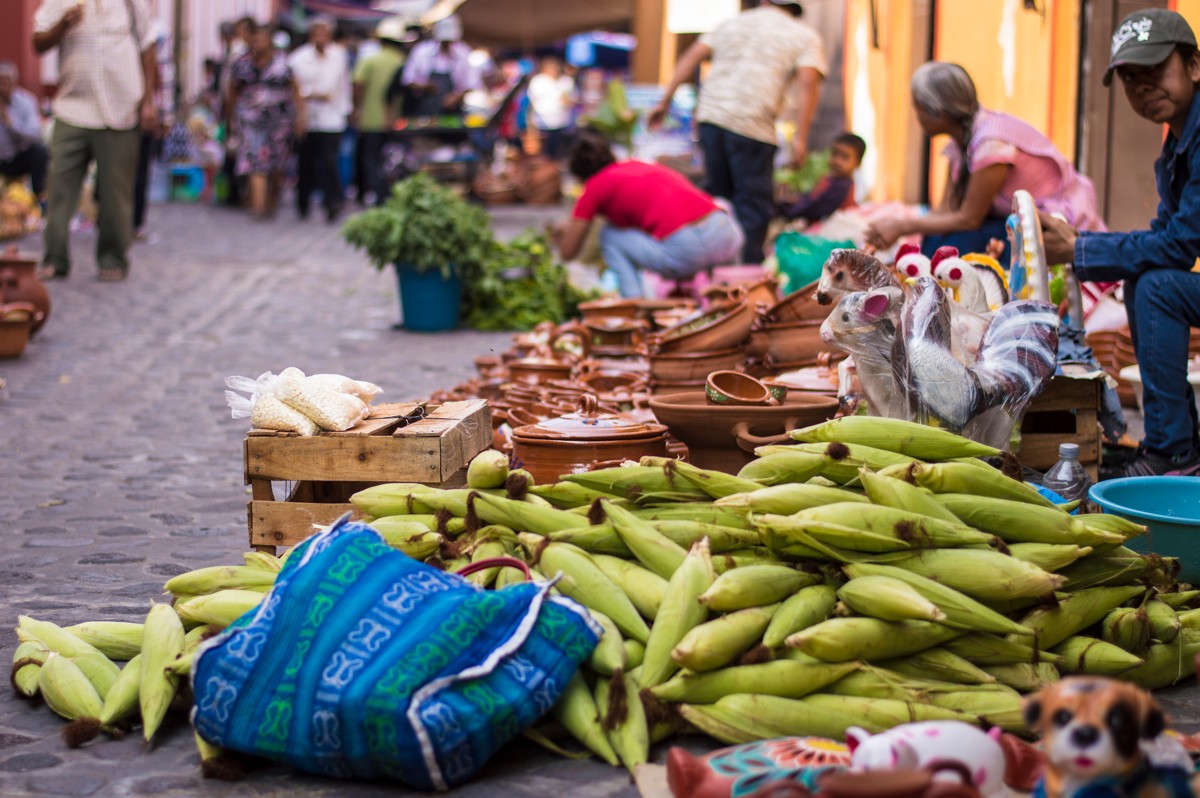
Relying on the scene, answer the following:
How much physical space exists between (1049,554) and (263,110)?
13.8 meters

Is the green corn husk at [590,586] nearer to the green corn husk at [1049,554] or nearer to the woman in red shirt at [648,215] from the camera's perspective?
the green corn husk at [1049,554]

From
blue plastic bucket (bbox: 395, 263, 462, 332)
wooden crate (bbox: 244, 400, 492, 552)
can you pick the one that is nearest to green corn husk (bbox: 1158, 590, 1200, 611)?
wooden crate (bbox: 244, 400, 492, 552)

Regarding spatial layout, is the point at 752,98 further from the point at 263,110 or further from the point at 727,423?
the point at 263,110

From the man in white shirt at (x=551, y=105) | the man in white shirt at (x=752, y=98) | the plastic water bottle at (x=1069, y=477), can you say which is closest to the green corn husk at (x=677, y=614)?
the plastic water bottle at (x=1069, y=477)

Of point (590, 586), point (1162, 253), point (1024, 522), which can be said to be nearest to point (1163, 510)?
point (1024, 522)

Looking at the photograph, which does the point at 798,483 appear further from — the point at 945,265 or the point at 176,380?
the point at 176,380

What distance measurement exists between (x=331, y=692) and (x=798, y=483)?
117cm

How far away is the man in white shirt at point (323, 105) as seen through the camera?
50.3 feet

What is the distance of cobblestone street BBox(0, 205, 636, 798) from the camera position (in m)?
2.63

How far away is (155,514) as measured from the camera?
461 centimetres

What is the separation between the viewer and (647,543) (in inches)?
114

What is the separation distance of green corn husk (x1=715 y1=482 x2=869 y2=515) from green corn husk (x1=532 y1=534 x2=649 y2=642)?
0.34 meters

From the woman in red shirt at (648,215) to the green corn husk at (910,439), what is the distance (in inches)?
199

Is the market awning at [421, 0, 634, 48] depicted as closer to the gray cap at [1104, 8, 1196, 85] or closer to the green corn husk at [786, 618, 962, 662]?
the gray cap at [1104, 8, 1196, 85]
